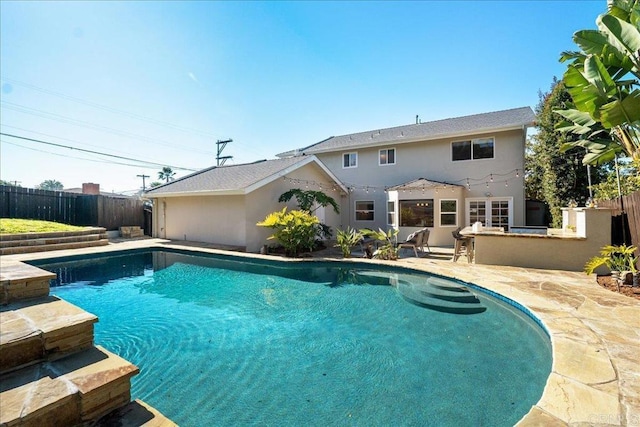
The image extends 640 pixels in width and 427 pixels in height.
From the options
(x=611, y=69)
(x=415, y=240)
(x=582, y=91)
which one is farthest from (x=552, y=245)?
(x=611, y=69)

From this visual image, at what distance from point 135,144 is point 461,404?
35.2 metres

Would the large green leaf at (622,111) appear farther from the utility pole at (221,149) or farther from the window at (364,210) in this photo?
the utility pole at (221,149)

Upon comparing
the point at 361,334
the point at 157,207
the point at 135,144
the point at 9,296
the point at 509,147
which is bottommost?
the point at 361,334

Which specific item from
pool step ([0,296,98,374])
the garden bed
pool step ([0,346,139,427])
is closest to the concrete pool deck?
the garden bed

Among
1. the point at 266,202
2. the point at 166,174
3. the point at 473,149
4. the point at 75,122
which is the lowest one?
the point at 266,202

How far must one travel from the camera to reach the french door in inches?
576

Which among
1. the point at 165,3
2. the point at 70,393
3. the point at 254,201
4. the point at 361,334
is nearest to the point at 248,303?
the point at 361,334

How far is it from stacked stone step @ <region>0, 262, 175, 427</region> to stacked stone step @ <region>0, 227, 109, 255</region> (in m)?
12.4

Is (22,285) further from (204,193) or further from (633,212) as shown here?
(633,212)

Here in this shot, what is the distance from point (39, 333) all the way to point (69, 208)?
20529 millimetres

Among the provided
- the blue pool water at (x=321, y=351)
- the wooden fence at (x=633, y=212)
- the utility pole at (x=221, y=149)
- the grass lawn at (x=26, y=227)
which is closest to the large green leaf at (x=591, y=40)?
the wooden fence at (x=633, y=212)

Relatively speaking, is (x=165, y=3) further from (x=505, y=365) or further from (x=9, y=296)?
(x=505, y=365)

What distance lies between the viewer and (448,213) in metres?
15.0

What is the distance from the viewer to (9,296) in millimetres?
3486
